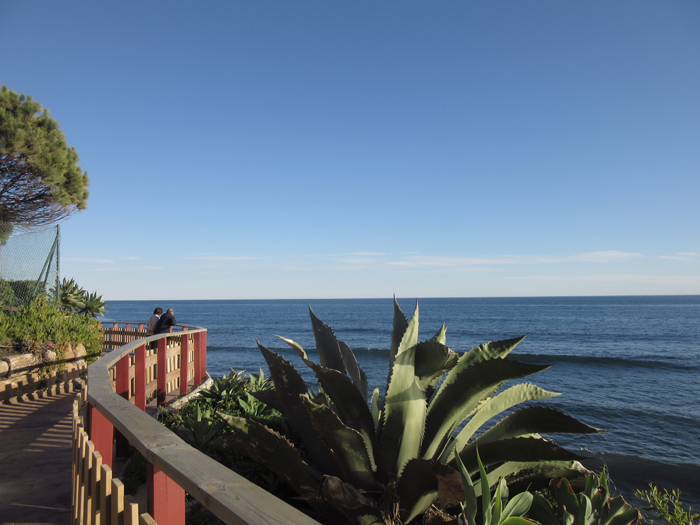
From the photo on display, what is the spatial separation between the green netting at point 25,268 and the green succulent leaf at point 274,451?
31.3 feet

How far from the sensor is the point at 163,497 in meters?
1.39

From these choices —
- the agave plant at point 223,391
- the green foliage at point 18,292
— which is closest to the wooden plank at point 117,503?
the agave plant at point 223,391

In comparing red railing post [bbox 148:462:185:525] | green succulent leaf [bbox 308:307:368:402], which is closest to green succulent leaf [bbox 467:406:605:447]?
green succulent leaf [bbox 308:307:368:402]

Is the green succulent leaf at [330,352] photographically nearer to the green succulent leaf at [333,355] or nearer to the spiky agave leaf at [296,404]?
the green succulent leaf at [333,355]

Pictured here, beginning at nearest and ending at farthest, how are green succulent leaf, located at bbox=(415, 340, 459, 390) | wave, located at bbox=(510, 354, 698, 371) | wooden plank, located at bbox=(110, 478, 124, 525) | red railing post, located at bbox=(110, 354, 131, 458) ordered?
wooden plank, located at bbox=(110, 478, 124, 525), green succulent leaf, located at bbox=(415, 340, 459, 390), red railing post, located at bbox=(110, 354, 131, 458), wave, located at bbox=(510, 354, 698, 371)

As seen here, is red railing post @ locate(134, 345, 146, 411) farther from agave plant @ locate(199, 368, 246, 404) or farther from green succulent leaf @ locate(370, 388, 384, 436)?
green succulent leaf @ locate(370, 388, 384, 436)

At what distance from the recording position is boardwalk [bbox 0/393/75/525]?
9.55 feet

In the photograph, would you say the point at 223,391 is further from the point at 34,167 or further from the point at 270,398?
the point at 34,167

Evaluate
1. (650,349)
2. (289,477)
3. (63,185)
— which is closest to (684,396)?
(650,349)

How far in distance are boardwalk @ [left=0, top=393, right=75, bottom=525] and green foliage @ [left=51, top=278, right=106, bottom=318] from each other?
719 centimetres

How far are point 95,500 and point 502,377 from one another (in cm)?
168

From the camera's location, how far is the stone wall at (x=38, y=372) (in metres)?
6.42

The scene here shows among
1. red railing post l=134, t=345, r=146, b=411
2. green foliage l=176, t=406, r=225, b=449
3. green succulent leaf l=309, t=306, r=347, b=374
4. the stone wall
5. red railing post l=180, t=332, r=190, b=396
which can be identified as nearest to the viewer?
green succulent leaf l=309, t=306, r=347, b=374

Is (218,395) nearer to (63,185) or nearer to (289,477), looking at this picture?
(289,477)
